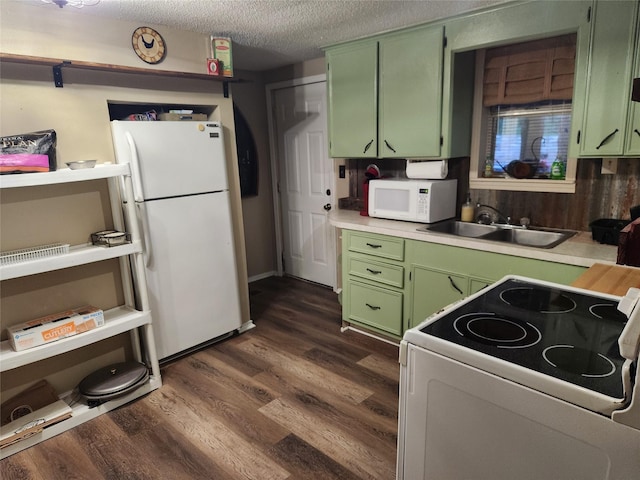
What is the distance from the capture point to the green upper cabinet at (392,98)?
2.77 m

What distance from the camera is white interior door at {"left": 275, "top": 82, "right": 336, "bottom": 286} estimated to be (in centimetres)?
415

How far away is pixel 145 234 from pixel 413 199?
183 centimetres

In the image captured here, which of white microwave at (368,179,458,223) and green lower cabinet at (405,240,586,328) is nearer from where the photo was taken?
green lower cabinet at (405,240,586,328)

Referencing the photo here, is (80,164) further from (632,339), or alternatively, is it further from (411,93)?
(632,339)

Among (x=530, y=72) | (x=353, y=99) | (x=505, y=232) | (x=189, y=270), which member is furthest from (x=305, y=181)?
(x=530, y=72)

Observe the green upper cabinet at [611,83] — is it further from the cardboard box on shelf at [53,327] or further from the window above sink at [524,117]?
the cardboard box on shelf at [53,327]

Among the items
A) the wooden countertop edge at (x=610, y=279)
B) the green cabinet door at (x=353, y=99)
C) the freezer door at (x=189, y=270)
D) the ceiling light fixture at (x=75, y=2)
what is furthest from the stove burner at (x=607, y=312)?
the ceiling light fixture at (x=75, y=2)

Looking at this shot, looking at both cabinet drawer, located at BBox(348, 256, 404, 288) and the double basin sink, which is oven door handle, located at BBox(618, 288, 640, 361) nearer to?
the double basin sink

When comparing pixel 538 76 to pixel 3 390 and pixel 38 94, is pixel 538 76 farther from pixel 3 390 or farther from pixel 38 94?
pixel 3 390

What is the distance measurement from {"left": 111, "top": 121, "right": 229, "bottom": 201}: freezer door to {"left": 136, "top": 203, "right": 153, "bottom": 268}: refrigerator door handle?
0.07 meters

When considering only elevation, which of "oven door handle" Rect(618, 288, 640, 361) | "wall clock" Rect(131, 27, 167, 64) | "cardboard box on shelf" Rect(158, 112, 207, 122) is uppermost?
"wall clock" Rect(131, 27, 167, 64)

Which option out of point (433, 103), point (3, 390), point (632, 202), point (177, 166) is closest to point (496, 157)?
point (433, 103)

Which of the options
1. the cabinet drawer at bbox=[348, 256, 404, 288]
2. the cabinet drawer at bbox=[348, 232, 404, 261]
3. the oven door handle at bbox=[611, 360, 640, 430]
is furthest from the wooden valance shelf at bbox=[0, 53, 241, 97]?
the oven door handle at bbox=[611, 360, 640, 430]

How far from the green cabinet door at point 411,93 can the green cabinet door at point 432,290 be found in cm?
83
